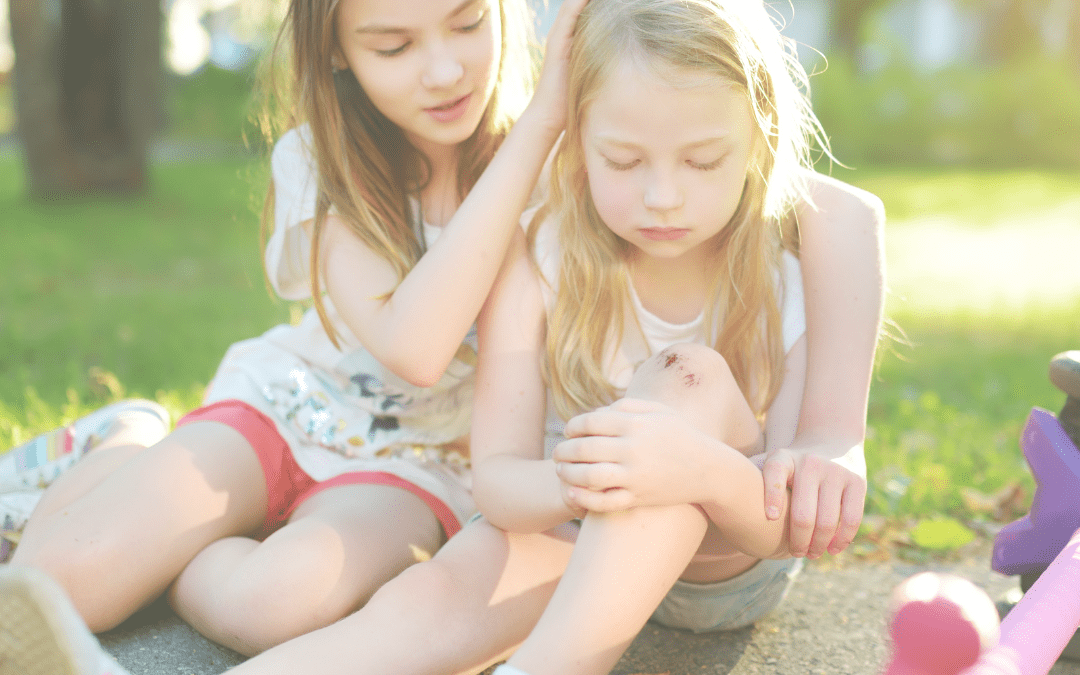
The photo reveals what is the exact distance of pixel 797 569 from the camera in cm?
184

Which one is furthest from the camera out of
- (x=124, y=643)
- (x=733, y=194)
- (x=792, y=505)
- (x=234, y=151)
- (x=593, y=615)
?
(x=234, y=151)

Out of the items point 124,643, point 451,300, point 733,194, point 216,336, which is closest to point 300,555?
point 124,643

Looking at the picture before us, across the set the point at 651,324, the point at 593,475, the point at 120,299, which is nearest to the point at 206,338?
the point at 120,299

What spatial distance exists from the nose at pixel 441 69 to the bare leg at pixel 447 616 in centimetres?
83

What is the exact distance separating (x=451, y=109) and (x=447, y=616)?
970 mm

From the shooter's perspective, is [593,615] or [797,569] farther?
[797,569]

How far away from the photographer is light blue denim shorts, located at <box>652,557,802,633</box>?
1.74m

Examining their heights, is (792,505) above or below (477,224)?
below

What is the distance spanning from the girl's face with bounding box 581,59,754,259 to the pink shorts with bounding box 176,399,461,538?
0.72 m

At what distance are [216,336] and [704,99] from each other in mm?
3028

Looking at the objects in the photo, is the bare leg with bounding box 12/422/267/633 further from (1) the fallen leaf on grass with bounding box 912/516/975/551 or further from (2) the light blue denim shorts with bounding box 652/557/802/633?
(1) the fallen leaf on grass with bounding box 912/516/975/551

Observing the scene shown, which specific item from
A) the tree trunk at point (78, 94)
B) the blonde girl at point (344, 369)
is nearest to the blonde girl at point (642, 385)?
the blonde girl at point (344, 369)

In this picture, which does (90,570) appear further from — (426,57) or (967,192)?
(967,192)

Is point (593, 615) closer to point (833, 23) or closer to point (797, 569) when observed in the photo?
point (797, 569)
